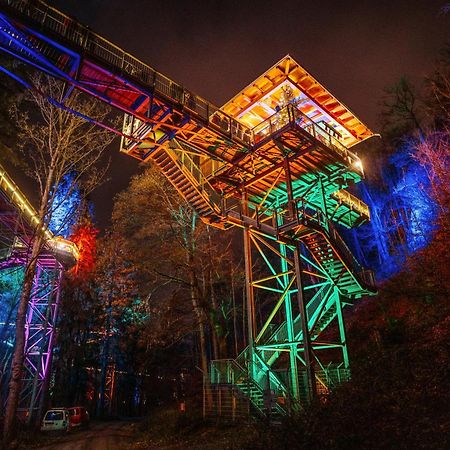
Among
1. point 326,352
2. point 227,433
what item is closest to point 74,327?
point 326,352

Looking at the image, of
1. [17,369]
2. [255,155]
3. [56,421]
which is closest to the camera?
[17,369]

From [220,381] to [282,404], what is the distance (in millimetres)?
3064

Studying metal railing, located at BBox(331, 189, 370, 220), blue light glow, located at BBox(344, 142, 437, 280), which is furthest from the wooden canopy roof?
blue light glow, located at BBox(344, 142, 437, 280)

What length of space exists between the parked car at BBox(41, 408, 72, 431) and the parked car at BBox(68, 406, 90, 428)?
992 millimetres

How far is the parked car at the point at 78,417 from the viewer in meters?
21.1

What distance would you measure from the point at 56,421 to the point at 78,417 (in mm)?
2652

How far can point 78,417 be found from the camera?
2189 cm

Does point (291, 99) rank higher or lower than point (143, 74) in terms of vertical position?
higher

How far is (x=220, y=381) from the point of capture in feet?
50.2

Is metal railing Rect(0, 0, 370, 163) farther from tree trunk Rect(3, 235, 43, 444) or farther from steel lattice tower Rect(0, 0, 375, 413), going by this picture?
tree trunk Rect(3, 235, 43, 444)

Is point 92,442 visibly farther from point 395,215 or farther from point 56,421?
point 395,215

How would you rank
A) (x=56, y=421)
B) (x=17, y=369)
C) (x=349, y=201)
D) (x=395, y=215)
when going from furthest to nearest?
(x=395, y=215) < (x=349, y=201) < (x=56, y=421) < (x=17, y=369)

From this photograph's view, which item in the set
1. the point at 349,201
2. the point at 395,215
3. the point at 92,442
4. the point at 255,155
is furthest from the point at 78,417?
the point at 395,215

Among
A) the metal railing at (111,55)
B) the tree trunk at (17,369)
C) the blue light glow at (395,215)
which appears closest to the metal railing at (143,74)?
the metal railing at (111,55)
